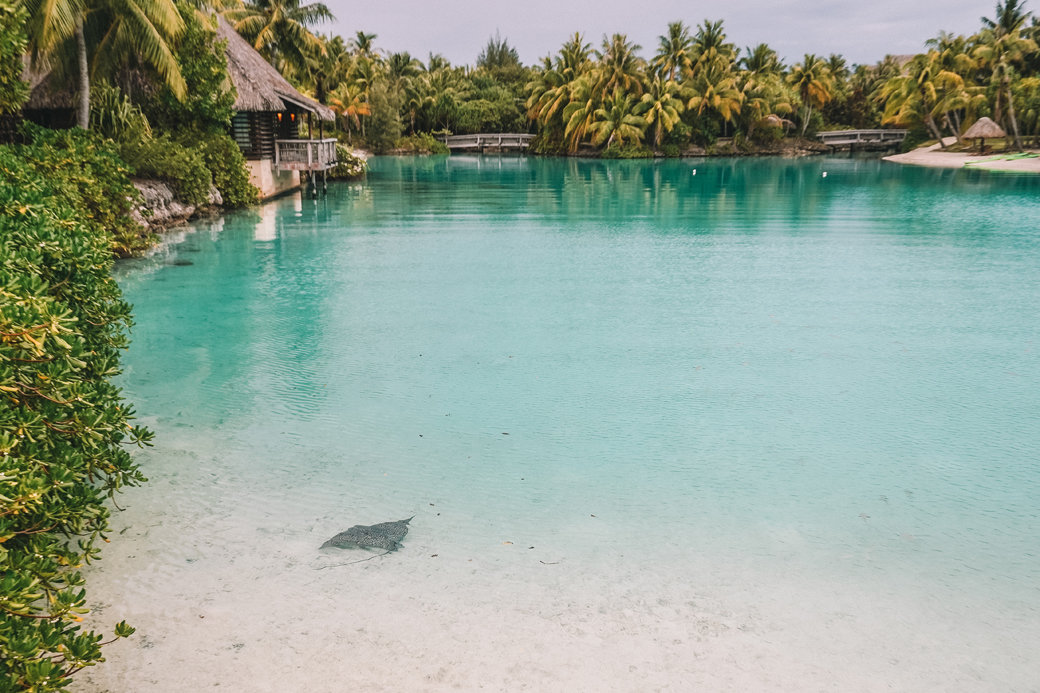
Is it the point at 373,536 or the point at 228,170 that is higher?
the point at 228,170

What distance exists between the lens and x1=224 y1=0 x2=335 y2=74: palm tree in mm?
29641

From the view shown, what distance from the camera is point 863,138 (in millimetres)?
58531

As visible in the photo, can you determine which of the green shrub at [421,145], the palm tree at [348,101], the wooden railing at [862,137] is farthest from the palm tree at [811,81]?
the palm tree at [348,101]

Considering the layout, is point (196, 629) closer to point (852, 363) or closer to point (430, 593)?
point (430, 593)

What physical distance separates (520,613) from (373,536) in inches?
47.4

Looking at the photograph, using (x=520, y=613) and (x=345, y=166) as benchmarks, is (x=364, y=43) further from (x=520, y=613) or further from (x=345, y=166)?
(x=520, y=613)

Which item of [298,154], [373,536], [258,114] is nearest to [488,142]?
[298,154]

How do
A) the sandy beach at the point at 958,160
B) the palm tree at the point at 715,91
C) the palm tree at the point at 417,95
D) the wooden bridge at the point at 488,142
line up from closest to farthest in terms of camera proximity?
the sandy beach at the point at 958,160 < the palm tree at the point at 715,91 < the palm tree at the point at 417,95 < the wooden bridge at the point at 488,142

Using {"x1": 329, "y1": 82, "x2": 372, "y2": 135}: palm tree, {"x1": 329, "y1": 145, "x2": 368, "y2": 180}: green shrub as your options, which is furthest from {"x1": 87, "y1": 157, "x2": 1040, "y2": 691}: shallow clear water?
{"x1": 329, "y1": 82, "x2": 372, "y2": 135}: palm tree

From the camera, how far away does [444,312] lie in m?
10.6

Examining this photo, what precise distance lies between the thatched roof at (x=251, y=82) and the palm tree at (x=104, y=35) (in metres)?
3.81

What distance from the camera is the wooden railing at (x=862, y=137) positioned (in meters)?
57.6

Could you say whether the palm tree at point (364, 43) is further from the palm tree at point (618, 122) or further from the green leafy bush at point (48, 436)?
the green leafy bush at point (48, 436)

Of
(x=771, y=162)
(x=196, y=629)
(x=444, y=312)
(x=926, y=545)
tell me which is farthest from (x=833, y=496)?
(x=771, y=162)
